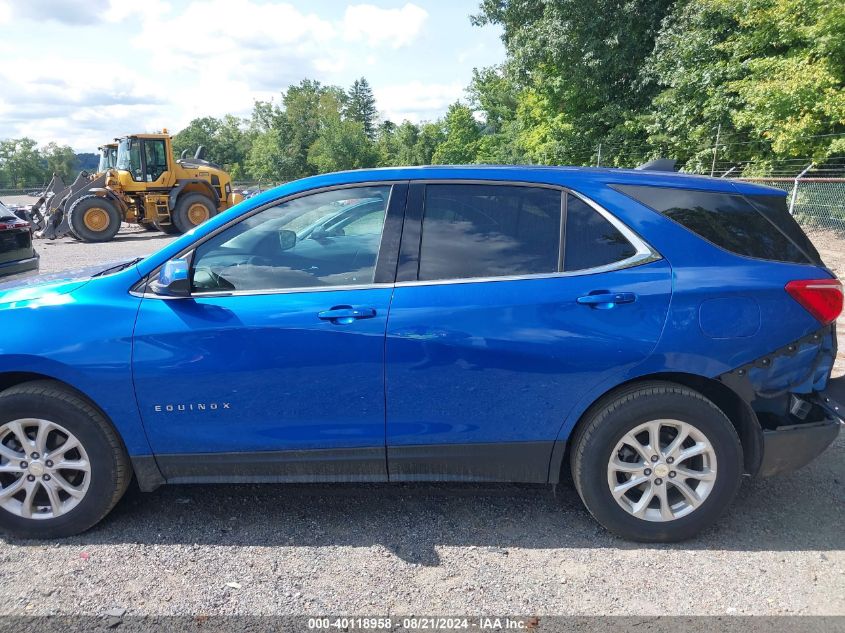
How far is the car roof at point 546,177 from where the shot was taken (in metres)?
3.00

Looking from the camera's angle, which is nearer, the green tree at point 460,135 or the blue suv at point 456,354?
the blue suv at point 456,354

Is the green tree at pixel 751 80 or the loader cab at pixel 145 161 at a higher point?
the green tree at pixel 751 80

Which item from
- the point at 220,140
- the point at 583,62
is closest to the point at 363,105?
the point at 220,140

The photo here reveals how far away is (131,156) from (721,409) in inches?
783

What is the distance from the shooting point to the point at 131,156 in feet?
62.4

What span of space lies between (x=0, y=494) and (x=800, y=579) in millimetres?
3685

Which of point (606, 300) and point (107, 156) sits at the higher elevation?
point (107, 156)

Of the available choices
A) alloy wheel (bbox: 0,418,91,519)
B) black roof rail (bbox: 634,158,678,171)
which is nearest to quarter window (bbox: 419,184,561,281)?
black roof rail (bbox: 634,158,678,171)

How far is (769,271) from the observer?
2.88m

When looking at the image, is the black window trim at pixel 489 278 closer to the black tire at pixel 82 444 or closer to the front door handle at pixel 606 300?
the front door handle at pixel 606 300

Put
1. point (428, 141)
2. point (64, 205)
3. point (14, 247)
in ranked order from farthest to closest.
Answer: point (428, 141), point (64, 205), point (14, 247)

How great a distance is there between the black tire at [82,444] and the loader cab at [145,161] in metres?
17.9

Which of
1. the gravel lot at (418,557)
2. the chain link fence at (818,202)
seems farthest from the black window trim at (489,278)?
the chain link fence at (818,202)

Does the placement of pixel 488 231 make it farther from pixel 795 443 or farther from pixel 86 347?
pixel 86 347
